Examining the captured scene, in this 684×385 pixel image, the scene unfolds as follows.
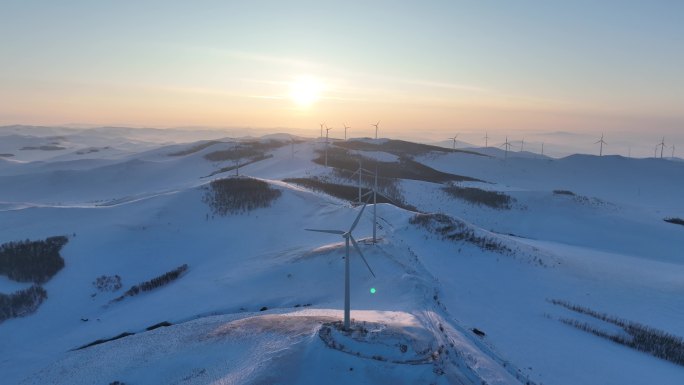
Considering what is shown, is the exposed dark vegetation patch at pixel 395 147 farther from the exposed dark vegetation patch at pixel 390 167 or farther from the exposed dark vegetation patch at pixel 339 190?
the exposed dark vegetation patch at pixel 339 190

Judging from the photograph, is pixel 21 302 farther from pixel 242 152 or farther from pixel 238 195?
pixel 242 152

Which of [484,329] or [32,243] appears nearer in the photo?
[484,329]

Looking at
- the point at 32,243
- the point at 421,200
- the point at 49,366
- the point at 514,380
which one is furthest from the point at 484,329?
the point at 421,200

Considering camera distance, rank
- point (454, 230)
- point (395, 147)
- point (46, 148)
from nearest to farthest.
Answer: point (454, 230) < point (395, 147) < point (46, 148)

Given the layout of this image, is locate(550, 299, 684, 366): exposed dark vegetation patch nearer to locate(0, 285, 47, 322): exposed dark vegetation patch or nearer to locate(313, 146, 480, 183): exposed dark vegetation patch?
locate(0, 285, 47, 322): exposed dark vegetation patch

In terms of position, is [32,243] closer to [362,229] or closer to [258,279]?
[258,279]

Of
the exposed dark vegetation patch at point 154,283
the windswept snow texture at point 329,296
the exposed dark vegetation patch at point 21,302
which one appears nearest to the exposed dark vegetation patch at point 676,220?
the windswept snow texture at point 329,296

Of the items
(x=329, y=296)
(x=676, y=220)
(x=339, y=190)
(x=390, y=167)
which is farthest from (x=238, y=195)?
(x=676, y=220)
